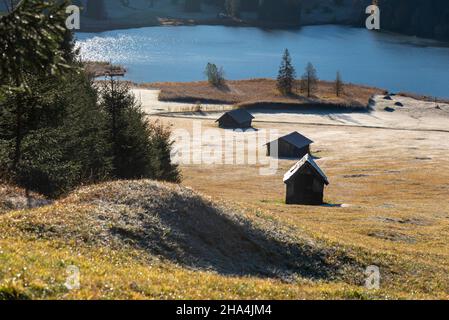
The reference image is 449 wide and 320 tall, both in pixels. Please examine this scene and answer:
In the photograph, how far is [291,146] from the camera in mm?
79625

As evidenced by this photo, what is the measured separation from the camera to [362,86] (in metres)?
134

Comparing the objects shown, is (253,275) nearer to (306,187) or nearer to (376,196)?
(306,187)

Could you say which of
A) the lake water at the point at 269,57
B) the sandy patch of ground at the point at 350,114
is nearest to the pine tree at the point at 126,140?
the sandy patch of ground at the point at 350,114

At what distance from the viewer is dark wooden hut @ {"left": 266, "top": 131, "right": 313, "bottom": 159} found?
261 ft

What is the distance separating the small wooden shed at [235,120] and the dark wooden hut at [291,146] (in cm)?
1757

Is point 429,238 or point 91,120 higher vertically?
point 91,120

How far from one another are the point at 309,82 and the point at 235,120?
33879 millimetres

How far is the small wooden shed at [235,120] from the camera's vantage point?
9812cm

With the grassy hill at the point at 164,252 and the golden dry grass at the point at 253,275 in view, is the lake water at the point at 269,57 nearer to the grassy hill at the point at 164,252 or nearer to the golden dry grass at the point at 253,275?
the golden dry grass at the point at 253,275

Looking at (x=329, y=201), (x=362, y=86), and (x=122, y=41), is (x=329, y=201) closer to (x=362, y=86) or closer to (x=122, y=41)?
(x=362, y=86)
